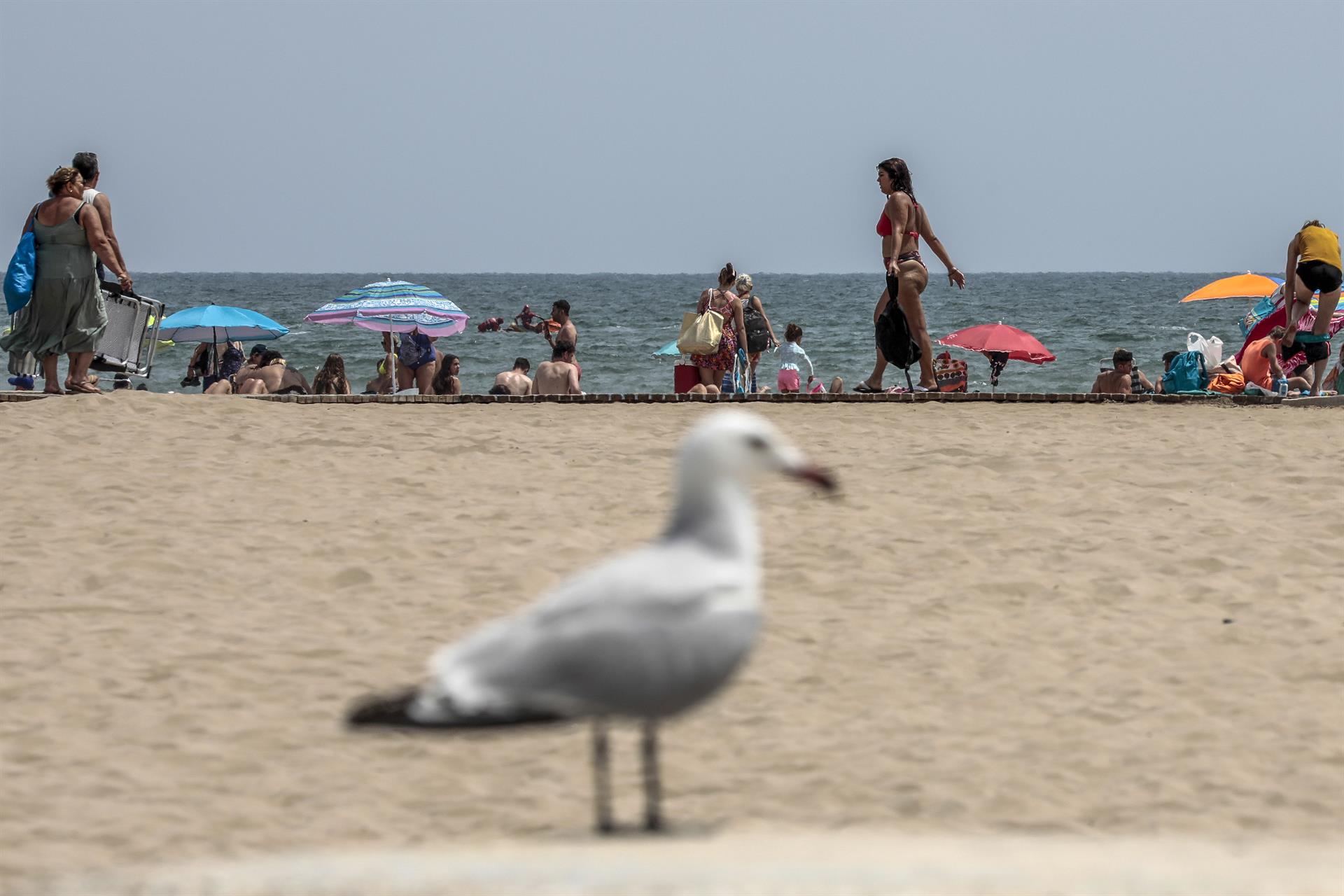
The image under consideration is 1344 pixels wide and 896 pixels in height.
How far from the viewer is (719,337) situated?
1500cm

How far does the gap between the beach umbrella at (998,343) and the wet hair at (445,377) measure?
5.73m

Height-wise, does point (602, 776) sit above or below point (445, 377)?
below

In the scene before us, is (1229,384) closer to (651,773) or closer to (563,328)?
(563,328)

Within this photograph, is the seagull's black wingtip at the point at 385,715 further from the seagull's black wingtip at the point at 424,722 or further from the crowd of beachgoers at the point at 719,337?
the crowd of beachgoers at the point at 719,337

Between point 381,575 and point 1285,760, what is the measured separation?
4083 millimetres

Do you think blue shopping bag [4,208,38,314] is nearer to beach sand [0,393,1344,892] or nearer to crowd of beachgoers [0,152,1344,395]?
crowd of beachgoers [0,152,1344,395]

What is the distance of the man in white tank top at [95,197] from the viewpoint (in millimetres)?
12242

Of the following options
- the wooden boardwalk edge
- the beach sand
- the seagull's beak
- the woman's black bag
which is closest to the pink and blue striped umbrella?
the woman's black bag

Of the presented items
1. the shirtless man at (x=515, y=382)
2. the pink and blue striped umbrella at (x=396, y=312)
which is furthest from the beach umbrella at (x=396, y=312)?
the shirtless man at (x=515, y=382)

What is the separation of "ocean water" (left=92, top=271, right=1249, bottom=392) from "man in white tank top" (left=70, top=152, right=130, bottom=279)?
1084 centimetres

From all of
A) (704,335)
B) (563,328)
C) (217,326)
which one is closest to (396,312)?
(563,328)

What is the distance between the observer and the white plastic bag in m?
15.8

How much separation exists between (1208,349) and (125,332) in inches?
391

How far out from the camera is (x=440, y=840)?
15.8 ft
